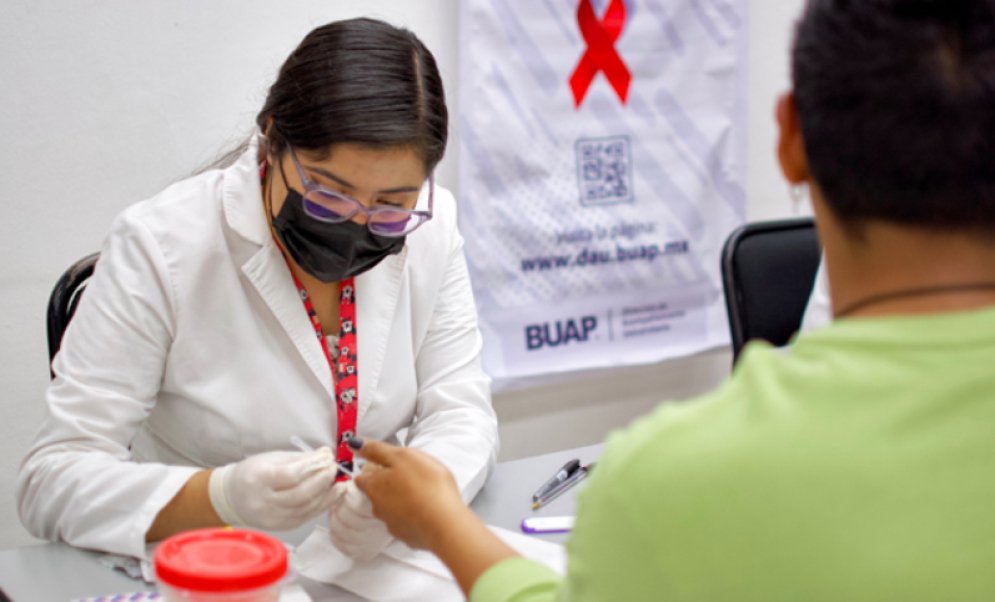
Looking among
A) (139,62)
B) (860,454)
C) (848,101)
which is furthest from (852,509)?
(139,62)

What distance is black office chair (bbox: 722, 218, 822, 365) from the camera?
5.58ft

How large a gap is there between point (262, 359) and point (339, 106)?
1.40 feet

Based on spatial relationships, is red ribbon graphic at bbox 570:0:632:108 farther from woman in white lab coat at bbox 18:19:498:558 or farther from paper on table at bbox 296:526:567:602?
paper on table at bbox 296:526:567:602

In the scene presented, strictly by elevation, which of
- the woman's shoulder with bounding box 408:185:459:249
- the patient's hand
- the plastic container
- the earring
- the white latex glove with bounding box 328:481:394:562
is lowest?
the white latex glove with bounding box 328:481:394:562

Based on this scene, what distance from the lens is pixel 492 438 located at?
1302 millimetres

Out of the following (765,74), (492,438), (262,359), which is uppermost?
(765,74)

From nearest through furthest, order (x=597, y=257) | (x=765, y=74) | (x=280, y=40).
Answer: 1. (x=280, y=40)
2. (x=597, y=257)
3. (x=765, y=74)

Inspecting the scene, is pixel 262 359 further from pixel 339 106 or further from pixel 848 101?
pixel 848 101

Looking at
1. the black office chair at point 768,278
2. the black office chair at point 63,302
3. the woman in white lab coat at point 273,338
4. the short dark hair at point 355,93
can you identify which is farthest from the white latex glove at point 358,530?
the black office chair at point 768,278

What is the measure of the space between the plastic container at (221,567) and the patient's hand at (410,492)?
0.18 meters

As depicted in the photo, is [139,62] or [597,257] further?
[597,257]

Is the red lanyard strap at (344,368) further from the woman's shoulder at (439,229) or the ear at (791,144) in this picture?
the ear at (791,144)

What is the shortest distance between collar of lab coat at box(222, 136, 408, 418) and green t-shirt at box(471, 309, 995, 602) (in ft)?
2.82

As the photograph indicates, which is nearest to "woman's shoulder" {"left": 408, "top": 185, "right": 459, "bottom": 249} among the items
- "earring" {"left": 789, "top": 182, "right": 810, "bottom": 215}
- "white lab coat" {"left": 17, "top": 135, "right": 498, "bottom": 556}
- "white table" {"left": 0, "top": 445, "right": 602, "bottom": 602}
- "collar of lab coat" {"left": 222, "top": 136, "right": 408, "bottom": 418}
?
"white lab coat" {"left": 17, "top": 135, "right": 498, "bottom": 556}
